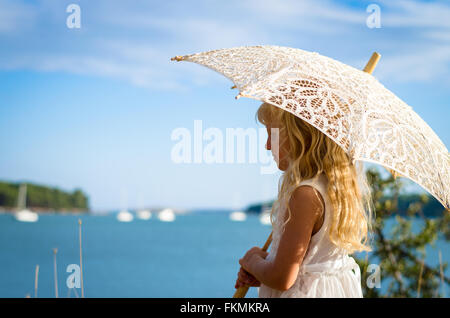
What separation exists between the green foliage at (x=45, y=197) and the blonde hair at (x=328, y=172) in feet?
343

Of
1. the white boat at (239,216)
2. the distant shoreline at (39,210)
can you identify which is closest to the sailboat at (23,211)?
the distant shoreline at (39,210)

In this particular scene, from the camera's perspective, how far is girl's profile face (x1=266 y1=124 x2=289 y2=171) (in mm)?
1839

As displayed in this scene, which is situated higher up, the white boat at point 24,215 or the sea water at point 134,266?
the white boat at point 24,215

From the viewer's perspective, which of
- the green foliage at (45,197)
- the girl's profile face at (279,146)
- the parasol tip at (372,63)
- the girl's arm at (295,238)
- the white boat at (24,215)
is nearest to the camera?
the girl's arm at (295,238)

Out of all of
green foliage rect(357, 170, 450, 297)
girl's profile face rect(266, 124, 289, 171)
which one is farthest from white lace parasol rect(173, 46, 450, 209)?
green foliage rect(357, 170, 450, 297)

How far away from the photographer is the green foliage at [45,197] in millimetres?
96875

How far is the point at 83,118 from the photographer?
92375 mm

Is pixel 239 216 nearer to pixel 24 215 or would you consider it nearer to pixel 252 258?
pixel 24 215

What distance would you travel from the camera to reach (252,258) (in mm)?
1889

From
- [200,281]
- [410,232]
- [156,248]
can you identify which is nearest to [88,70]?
[156,248]

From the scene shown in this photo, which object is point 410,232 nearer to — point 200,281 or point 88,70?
point 200,281

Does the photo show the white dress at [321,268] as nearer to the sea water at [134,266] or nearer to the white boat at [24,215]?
the sea water at [134,266]

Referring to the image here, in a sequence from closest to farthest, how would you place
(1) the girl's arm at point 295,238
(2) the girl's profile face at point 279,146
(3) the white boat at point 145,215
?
(1) the girl's arm at point 295,238 → (2) the girl's profile face at point 279,146 → (3) the white boat at point 145,215

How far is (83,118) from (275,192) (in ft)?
313
